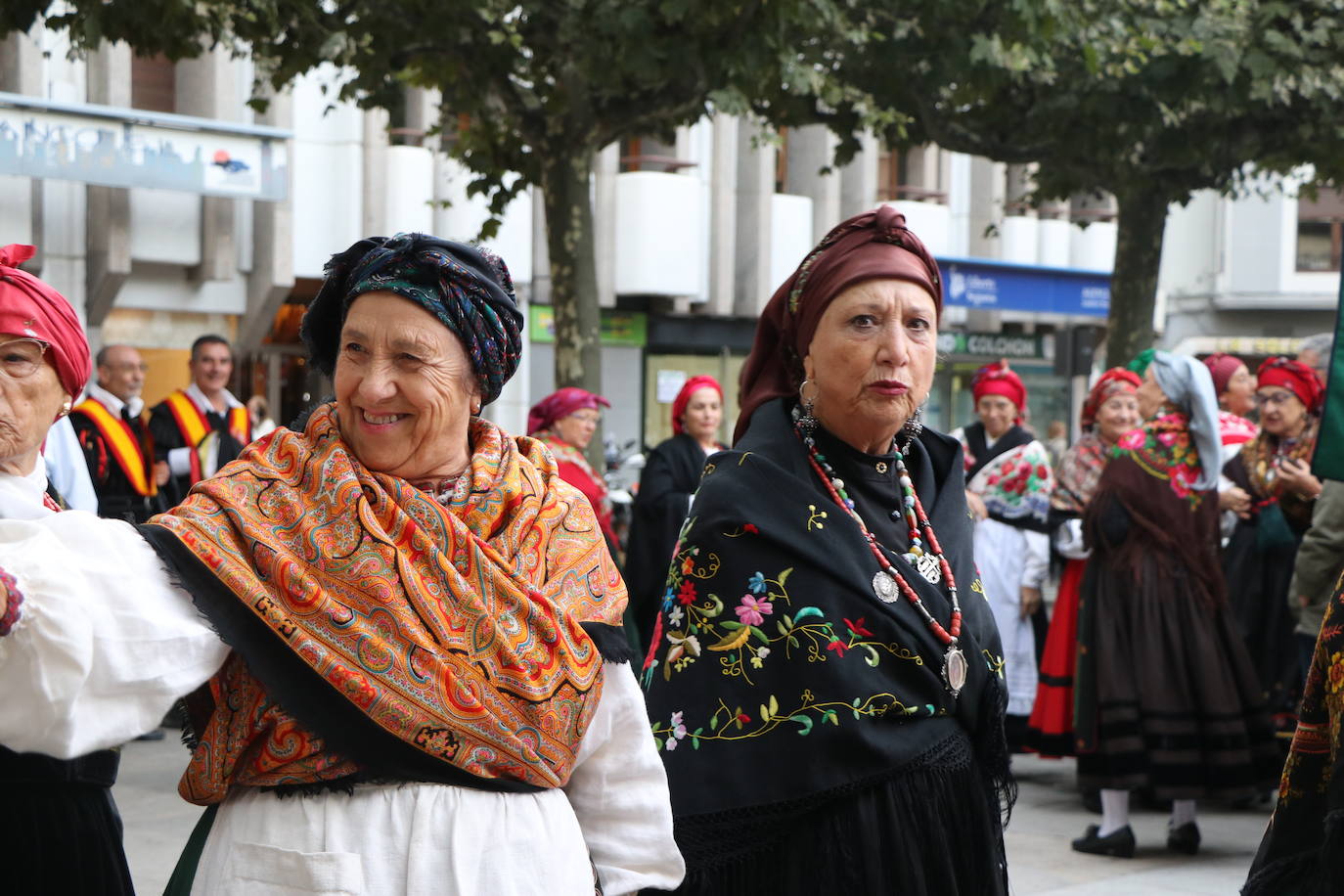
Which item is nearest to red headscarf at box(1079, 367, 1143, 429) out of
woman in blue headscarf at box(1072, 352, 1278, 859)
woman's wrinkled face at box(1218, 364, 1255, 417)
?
woman in blue headscarf at box(1072, 352, 1278, 859)

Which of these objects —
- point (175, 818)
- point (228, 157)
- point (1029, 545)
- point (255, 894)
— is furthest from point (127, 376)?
point (228, 157)

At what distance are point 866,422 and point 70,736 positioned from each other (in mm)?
1869

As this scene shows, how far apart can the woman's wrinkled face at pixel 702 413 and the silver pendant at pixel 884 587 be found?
6120 millimetres

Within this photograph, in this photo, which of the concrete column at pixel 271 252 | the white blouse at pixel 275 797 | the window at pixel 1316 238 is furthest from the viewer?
the window at pixel 1316 238

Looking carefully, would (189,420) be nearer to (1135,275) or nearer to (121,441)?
(121,441)

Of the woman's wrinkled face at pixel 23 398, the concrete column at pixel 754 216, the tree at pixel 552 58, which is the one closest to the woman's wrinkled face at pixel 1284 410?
the tree at pixel 552 58

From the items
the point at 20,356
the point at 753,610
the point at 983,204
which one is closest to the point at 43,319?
the point at 20,356

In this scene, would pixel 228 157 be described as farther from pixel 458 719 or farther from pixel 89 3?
pixel 458 719

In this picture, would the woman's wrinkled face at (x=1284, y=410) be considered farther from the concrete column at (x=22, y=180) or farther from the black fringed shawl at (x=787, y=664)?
the concrete column at (x=22, y=180)

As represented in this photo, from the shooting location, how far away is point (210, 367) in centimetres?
1014

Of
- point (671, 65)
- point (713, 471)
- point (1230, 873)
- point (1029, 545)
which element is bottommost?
point (1230, 873)

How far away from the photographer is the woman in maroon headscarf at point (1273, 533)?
830cm

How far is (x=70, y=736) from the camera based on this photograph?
7.36 feet

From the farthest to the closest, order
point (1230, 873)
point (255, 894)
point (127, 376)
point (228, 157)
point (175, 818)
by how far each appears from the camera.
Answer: point (228, 157) < point (127, 376) < point (175, 818) < point (1230, 873) < point (255, 894)
